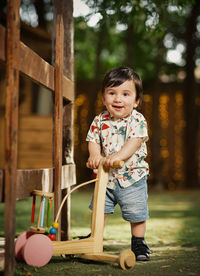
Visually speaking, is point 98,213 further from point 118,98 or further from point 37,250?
point 118,98

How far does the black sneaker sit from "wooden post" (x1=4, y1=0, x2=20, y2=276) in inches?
41.7

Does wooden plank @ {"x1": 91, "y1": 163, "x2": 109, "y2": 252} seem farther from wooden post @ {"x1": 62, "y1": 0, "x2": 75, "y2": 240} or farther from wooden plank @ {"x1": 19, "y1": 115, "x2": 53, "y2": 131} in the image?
wooden plank @ {"x1": 19, "y1": 115, "x2": 53, "y2": 131}

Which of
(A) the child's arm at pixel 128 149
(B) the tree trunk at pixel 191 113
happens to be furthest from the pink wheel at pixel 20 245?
(B) the tree trunk at pixel 191 113

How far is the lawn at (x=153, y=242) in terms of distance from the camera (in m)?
2.56

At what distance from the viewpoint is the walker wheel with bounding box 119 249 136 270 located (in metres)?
2.54

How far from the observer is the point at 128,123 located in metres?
2.96

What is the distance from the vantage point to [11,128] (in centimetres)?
209

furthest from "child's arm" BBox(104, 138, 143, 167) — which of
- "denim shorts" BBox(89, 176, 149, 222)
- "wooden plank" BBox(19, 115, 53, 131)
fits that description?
"wooden plank" BBox(19, 115, 53, 131)

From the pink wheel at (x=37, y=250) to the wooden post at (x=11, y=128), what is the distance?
6.4 inches

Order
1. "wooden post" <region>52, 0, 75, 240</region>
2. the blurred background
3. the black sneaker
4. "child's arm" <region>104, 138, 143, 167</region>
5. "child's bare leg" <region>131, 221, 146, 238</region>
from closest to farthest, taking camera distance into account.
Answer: "child's arm" <region>104, 138, 143, 167</region>, the black sneaker, "child's bare leg" <region>131, 221, 146, 238</region>, "wooden post" <region>52, 0, 75, 240</region>, the blurred background

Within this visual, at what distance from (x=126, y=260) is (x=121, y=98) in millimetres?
1056

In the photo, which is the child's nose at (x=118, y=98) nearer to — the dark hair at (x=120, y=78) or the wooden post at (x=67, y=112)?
the dark hair at (x=120, y=78)

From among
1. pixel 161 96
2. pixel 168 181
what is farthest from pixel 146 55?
pixel 168 181

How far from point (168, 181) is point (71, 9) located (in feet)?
27.5
